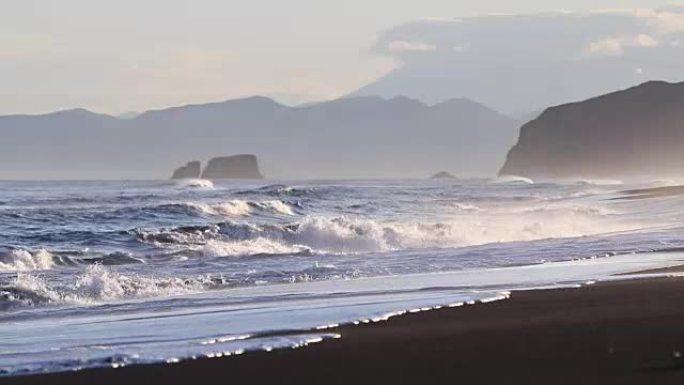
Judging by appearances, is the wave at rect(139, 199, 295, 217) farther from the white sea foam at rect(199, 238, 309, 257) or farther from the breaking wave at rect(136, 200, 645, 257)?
the white sea foam at rect(199, 238, 309, 257)

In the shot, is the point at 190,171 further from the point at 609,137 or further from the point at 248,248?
the point at 248,248

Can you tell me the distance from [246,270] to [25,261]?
4.50m

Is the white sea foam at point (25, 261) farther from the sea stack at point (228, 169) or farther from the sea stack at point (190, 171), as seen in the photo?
the sea stack at point (228, 169)

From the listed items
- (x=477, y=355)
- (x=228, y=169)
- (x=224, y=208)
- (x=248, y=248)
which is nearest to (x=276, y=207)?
(x=224, y=208)

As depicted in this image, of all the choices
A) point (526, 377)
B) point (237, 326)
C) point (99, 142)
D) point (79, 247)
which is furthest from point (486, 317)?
point (99, 142)

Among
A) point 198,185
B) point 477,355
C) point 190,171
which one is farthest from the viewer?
point 190,171

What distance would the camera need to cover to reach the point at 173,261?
20.7 m

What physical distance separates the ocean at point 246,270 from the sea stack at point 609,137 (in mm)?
77042

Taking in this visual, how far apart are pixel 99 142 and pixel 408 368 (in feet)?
584

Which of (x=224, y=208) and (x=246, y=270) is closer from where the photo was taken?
(x=246, y=270)

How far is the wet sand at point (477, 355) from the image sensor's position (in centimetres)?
685

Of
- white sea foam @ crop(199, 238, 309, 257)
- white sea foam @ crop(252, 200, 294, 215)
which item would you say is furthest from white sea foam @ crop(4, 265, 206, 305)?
white sea foam @ crop(252, 200, 294, 215)

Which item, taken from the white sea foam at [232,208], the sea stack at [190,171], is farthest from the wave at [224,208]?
the sea stack at [190,171]

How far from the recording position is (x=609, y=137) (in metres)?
115
